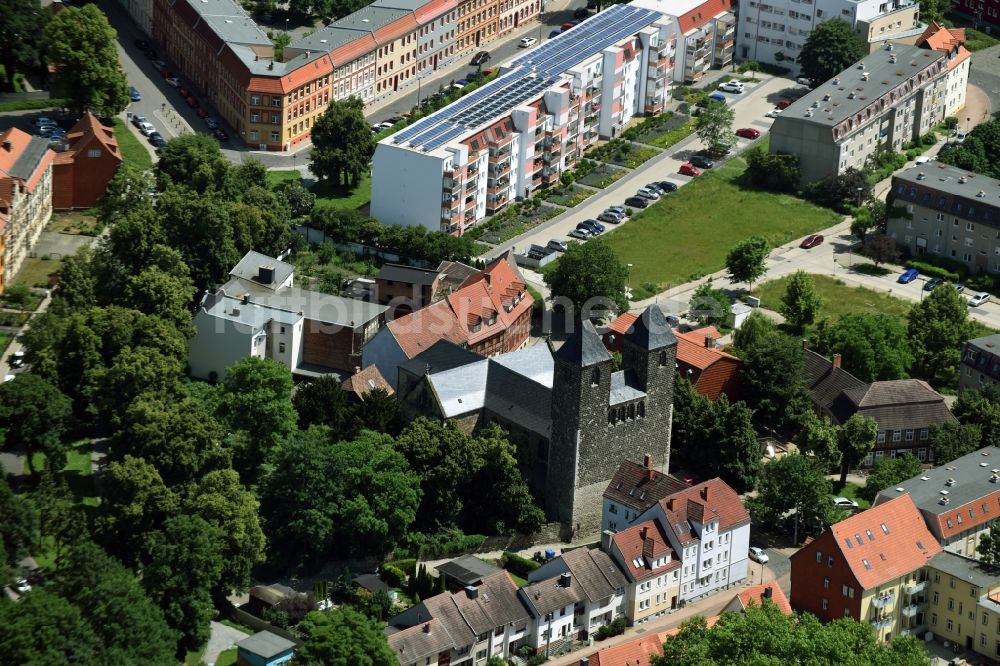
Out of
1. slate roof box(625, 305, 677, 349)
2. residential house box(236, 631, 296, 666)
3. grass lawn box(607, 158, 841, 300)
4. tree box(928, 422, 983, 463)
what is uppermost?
slate roof box(625, 305, 677, 349)

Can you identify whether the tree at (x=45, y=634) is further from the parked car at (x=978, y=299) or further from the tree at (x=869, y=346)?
the parked car at (x=978, y=299)

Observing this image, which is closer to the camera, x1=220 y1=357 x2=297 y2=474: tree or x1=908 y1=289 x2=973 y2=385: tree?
x1=220 y1=357 x2=297 y2=474: tree

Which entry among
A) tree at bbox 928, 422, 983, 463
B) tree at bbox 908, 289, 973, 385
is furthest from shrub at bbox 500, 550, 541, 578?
tree at bbox 908, 289, 973, 385

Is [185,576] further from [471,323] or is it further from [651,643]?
[471,323]

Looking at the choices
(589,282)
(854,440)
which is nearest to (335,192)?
(589,282)

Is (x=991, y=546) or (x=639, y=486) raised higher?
(x=639, y=486)

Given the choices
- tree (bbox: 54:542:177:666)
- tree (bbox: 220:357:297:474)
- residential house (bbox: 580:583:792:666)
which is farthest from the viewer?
A: tree (bbox: 220:357:297:474)

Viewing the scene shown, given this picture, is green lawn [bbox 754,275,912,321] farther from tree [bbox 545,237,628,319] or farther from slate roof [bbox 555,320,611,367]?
slate roof [bbox 555,320,611,367]
